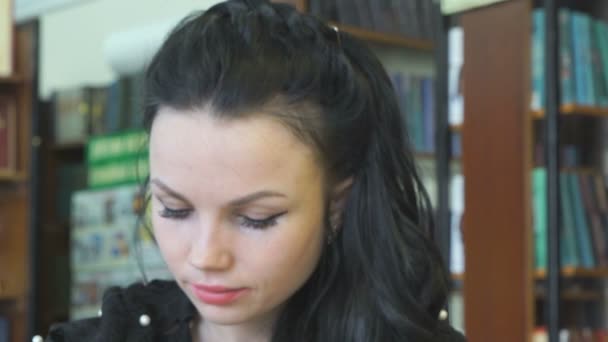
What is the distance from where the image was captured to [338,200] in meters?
1.09

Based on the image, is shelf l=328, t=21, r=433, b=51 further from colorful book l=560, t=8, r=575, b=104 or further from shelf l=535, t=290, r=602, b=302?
shelf l=535, t=290, r=602, b=302

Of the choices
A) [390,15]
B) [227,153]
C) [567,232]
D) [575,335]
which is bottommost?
[575,335]

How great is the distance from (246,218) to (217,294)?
0.08 metres

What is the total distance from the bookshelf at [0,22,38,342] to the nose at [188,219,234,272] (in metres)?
2.71

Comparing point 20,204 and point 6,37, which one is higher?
point 6,37

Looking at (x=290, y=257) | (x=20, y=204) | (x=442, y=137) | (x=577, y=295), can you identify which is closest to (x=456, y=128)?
(x=442, y=137)

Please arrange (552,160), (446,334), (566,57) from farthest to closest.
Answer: (566,57) → (552,160) → (446,334)

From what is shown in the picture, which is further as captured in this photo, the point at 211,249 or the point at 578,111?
the point at 578,111

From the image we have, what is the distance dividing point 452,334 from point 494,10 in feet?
4.54

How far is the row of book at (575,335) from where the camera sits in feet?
7.85

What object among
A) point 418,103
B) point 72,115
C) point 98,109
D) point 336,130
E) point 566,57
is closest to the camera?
point 336,130

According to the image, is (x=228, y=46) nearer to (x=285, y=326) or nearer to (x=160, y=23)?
(x=285, y=326)

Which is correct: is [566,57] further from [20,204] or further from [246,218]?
[20,204]

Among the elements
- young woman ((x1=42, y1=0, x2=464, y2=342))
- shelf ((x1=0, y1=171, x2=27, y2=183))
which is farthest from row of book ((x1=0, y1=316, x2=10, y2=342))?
young woman ((x1=42, y1=0, x2=464, y2=342))
